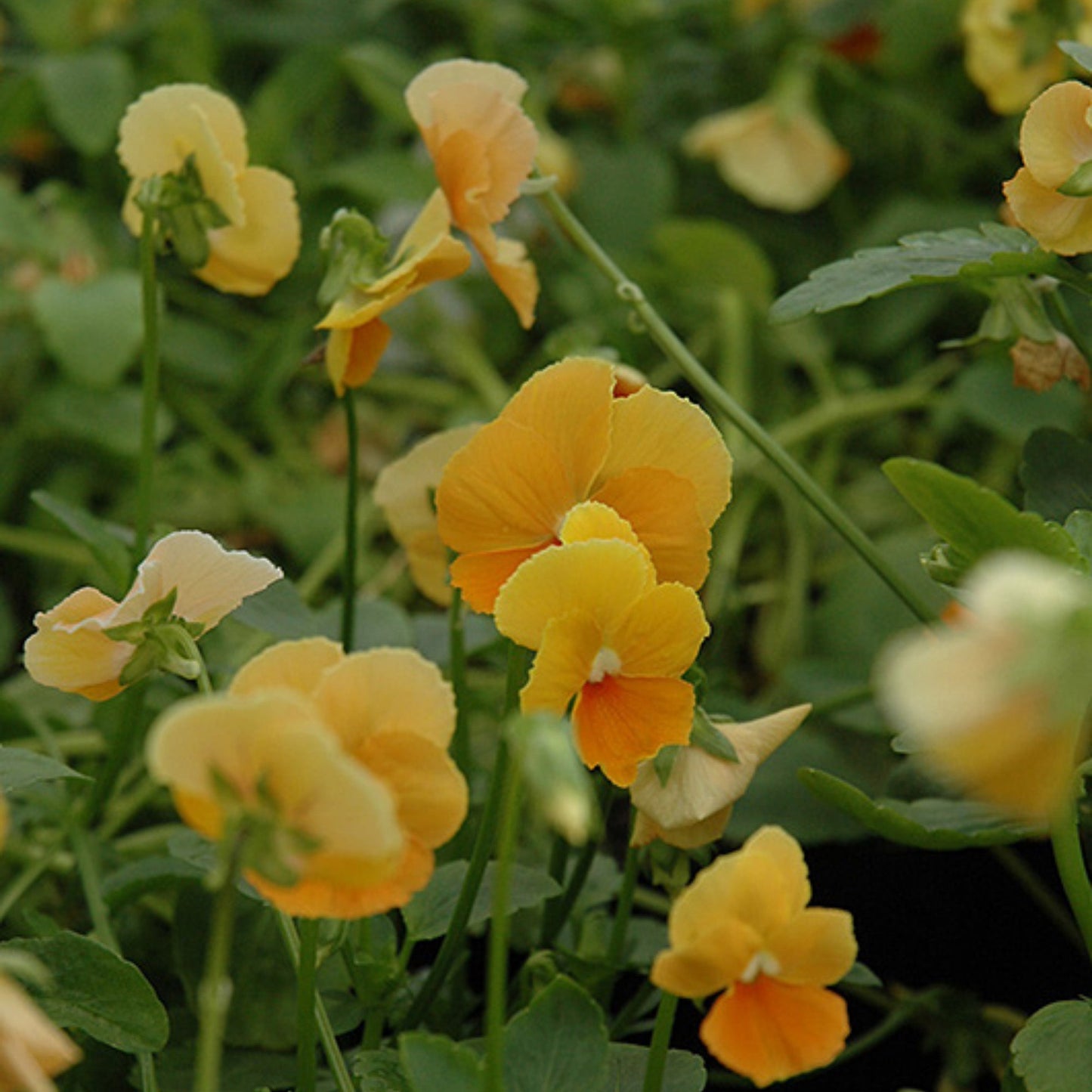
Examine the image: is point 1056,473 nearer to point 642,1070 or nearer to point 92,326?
point 642,1070

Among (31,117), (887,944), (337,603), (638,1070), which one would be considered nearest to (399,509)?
(337,603)

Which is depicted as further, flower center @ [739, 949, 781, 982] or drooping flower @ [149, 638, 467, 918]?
flower center @ [739, 949, 781, 982]

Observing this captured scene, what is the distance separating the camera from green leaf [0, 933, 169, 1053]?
592 millimetres

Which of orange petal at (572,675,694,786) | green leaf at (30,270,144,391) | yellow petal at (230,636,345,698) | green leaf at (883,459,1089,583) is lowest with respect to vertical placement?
green leaf at (30,270,144,391)

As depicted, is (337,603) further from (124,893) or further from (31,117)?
(31,117)

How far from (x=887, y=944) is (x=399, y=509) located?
40 centimetres

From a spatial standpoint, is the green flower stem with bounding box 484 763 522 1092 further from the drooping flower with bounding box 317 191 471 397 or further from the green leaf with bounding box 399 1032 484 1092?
the drooping flower with bounding box 317 191 471 397

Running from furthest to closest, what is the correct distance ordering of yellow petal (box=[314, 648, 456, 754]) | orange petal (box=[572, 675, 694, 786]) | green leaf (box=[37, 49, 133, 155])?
green leaf (box=[37, 49, 133, 155]) → orange petal (box=[572, 675, 694, 786]) → yellow petal (box=[314, 648, 456, 754])

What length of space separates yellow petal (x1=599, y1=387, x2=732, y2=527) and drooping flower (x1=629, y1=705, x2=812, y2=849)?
0.08 metres

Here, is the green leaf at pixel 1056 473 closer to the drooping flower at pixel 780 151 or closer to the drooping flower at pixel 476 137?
the drooping flower at pixel 476 137

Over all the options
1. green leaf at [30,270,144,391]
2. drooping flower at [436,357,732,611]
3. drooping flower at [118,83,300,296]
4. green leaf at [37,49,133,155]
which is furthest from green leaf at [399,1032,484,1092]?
green leaf at [37,49,133,155]

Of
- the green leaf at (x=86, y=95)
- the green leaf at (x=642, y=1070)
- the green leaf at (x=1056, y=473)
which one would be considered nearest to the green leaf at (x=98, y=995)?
the green leaf at (x=642, y=1070)

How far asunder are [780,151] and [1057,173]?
0.79m

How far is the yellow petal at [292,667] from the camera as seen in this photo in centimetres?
45
